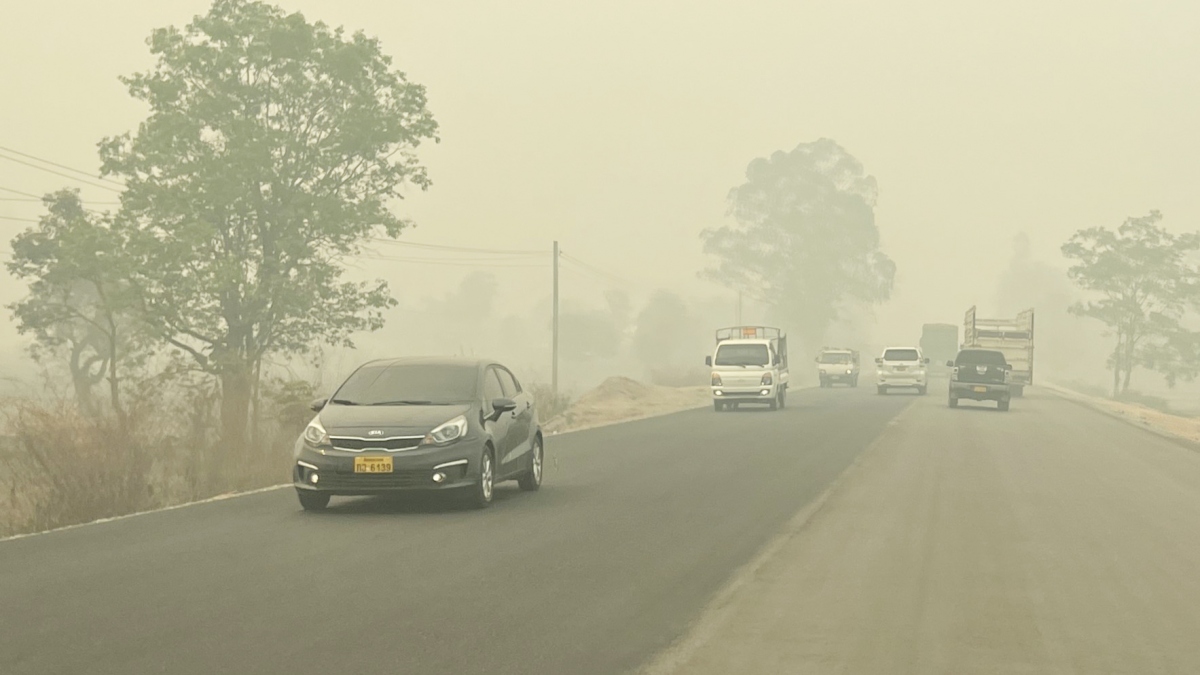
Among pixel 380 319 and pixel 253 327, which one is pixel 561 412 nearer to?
pixel 380 319

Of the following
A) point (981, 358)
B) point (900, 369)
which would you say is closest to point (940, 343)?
point (900, 369)

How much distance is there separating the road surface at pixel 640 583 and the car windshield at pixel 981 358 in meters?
25.9

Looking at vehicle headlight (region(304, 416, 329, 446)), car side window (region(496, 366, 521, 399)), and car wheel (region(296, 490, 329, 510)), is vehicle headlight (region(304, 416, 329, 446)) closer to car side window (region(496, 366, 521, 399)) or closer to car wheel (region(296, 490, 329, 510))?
car wheel (region(296, 490, 329, 510))

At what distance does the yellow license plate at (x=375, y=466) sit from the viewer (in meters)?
14.1

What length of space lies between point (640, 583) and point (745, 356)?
1255 inches

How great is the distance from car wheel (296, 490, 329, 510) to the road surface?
0.75ft

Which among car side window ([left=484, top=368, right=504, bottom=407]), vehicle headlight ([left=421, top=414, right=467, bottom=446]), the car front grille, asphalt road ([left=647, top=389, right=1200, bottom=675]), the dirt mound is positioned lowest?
the dirt mound

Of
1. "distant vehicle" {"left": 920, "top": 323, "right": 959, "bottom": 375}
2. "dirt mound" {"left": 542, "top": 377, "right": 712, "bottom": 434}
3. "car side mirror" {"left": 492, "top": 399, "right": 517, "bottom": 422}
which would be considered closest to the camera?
"car side mirror" {"left": 492, "top": 399, "right": 517, "bottom": 422}

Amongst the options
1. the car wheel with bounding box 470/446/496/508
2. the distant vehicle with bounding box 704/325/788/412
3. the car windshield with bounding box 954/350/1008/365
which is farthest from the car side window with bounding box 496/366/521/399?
the car windshield with bounding box 954/350/1008/365

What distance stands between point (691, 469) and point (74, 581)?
11739 mm

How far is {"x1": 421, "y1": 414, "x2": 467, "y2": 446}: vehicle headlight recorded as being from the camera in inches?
565

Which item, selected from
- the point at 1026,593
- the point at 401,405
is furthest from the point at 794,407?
the point at 1026,593

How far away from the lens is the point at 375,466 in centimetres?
1412

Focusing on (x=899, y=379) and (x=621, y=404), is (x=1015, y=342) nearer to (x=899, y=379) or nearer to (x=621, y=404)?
(x=899, y=379)
